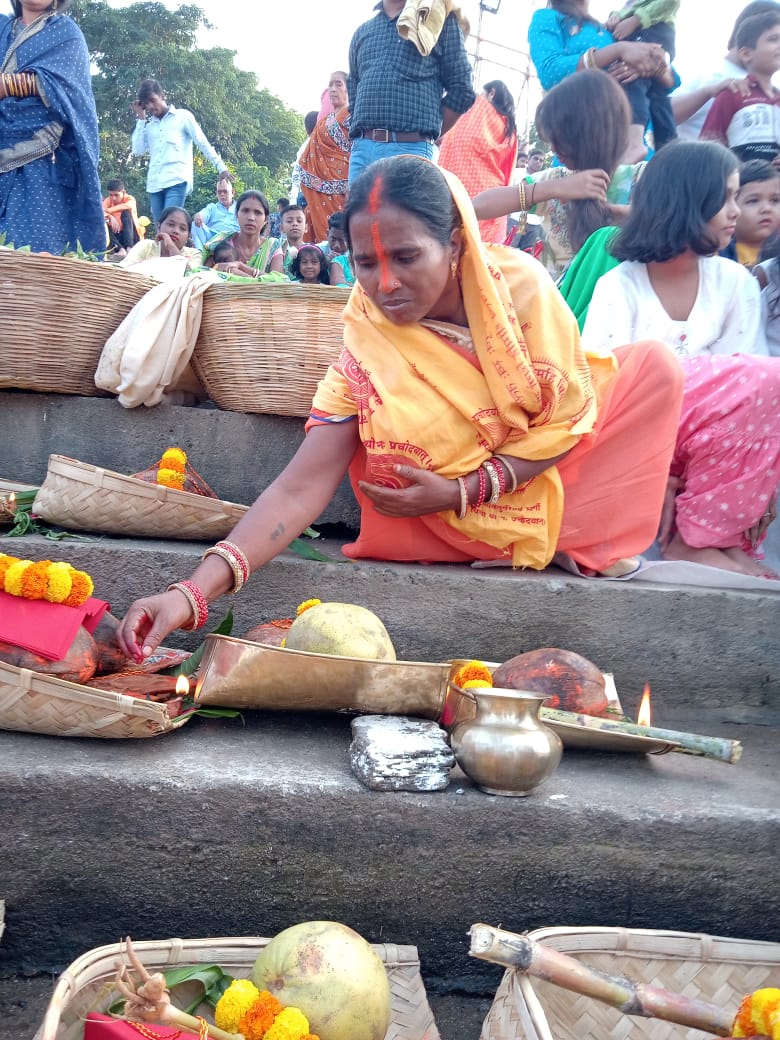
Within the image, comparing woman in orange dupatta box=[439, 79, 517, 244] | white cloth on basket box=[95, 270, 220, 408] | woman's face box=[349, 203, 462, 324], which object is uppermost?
woman in orange dupatta box=[439, 79, 517, 244]

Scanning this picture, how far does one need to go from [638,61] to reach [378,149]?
1283 millimetres

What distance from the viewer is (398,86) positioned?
4.35m

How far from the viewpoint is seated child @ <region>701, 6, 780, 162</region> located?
4371mm

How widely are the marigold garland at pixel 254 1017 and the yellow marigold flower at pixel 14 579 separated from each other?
910mm

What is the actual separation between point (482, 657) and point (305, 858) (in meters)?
0.91

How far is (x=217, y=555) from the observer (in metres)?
2.23

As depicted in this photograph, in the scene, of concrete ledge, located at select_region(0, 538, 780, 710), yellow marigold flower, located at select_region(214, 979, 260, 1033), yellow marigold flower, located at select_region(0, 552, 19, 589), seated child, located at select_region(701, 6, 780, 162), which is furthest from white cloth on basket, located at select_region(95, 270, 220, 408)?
seated child, located at select_region(701, 6, 780, 162)

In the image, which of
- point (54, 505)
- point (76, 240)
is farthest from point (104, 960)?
point (76, 240)

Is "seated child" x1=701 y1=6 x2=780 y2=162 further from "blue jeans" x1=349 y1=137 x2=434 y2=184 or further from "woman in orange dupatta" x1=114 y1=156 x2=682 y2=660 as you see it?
"woman in orange dupatta" x1=114 y1=156 x2=682 y2=660

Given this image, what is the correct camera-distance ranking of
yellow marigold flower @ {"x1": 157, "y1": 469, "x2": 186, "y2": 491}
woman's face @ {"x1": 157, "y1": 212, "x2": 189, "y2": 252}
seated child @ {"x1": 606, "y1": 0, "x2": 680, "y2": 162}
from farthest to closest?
woman's face @ {"x1": 157, "y1": 212, "x2": 189, "y2": 252}
seated child @ {"x1": 606, "y1": 0, "x2": 680, "y2": 162}
yellow marigold flower @ {"x1": 157, "y1": 469, "x2": 186, "y2": 491}

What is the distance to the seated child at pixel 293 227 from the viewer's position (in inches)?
348

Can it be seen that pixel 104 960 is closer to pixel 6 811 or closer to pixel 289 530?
pixel 6 811

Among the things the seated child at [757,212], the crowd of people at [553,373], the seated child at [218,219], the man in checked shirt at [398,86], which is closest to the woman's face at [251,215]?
the seated child at [218,219]

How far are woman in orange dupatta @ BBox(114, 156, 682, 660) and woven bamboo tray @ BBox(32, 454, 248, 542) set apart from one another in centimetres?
29
